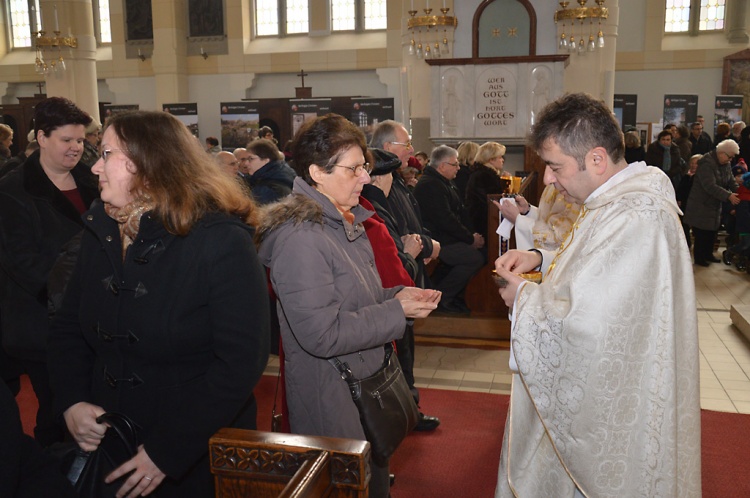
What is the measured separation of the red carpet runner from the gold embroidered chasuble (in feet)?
4.57

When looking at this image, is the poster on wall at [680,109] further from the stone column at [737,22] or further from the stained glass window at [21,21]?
the stained glass window at [21,21]

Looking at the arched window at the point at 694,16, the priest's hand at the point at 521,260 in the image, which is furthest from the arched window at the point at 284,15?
the priest's hand at the point at 521,260

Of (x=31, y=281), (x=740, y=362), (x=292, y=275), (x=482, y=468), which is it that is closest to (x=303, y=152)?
(x=292, y=275)

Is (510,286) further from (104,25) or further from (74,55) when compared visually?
(104,25)

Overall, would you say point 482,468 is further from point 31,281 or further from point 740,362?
point 740,362

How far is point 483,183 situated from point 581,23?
572cm

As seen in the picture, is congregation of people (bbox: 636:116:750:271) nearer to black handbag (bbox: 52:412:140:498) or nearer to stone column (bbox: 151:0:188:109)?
→ black handbag (bbox: 52:412:140:498)

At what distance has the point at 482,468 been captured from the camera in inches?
137

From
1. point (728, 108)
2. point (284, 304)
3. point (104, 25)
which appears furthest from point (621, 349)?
point (104, 25)

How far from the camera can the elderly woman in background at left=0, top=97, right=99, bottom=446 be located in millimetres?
2820

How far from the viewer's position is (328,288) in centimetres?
208

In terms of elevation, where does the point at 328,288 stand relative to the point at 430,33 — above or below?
below

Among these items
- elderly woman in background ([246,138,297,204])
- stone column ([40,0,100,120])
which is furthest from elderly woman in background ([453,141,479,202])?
stone column ([40,0,100,120])

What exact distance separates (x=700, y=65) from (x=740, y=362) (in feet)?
41.2
